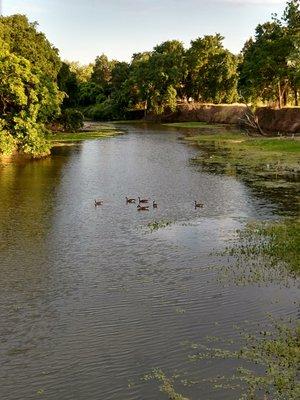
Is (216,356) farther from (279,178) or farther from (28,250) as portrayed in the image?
(279,178)

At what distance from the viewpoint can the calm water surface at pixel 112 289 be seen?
1642cm

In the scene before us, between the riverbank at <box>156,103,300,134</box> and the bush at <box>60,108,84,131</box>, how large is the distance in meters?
37.6

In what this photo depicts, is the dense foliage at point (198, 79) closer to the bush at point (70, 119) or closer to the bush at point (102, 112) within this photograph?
the bush at point (102, 112)

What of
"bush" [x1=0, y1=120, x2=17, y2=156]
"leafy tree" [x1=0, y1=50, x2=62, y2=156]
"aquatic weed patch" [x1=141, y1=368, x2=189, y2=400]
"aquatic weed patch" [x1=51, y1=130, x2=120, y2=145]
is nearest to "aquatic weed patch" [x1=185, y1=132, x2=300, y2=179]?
"aquatic weed patch" [x1=51, y1=130, x2=120, y2=145]

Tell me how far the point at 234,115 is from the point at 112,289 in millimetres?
109068

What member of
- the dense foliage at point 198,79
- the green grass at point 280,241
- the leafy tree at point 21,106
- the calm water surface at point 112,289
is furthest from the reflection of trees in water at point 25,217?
the dense foliage at point 198,79

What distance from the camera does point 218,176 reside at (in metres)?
53.8

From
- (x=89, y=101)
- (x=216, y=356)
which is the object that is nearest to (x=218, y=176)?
(x=216, y=356)

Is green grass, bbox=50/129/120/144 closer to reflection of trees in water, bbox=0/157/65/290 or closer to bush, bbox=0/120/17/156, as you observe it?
bush, bbox=0/120/17/156

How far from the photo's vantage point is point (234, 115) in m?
126

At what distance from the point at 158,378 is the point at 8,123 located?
179ft

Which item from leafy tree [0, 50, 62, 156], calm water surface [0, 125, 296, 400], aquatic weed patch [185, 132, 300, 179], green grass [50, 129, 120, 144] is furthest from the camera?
green grass [50, 129, 120, 144]

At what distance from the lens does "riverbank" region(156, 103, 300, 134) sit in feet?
320

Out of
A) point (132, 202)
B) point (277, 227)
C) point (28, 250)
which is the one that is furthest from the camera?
point (132, 202)
